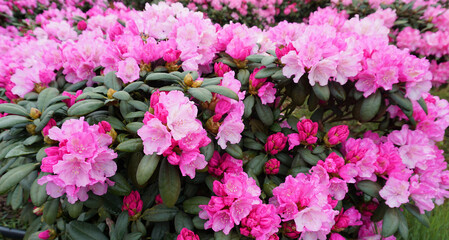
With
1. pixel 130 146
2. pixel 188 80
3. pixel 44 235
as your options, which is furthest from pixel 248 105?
pixel 44 235

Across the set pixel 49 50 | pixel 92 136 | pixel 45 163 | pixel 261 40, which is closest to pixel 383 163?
pixel 261 40

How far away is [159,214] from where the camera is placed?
1.21m

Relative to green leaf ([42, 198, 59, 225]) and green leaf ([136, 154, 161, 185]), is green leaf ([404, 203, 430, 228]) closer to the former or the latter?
green leaf ([136, 154, 161, 185])

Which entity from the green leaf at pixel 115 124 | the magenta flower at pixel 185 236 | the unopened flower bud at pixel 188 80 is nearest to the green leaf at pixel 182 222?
the magenta flower at pixel 185 236

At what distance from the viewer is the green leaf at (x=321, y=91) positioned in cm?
125

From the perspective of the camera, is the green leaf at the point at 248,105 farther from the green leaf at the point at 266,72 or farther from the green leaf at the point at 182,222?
the green leaf at the point at 182,222

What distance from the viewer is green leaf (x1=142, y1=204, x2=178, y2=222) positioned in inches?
47.7

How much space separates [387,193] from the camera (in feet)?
4.13

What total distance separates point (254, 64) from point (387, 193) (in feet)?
2.70

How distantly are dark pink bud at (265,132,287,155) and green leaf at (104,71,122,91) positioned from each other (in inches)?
26.6

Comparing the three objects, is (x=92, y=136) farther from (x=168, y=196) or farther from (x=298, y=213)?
(x=298, y=213)

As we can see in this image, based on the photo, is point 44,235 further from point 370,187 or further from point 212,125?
point 370,187

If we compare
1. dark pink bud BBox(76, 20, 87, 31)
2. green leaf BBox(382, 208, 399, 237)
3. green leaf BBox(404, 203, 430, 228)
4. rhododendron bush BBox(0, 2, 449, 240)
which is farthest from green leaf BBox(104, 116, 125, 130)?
dark pink bud BBox(76, 20, 87, 31)

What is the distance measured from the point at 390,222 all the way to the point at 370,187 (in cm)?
17
